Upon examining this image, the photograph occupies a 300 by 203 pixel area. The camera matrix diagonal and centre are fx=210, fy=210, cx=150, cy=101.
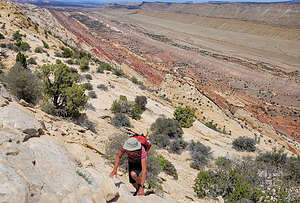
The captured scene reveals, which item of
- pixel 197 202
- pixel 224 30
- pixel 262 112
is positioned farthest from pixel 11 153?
pixel 224 30

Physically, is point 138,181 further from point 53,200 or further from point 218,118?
point 218,118

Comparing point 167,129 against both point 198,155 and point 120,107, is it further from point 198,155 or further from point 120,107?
point 120,107

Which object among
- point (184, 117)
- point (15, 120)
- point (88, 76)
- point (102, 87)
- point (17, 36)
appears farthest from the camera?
point (17, 36)

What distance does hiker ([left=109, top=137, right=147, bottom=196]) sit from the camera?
4.16m

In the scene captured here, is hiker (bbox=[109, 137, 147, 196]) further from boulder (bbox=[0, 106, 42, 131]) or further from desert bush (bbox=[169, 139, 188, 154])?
desert bush (bbox=[169, 139, 188, 154])

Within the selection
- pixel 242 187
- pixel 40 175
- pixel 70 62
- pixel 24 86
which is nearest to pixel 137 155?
pixel 40 175

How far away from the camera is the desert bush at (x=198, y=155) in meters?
11.5

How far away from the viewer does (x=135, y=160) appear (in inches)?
178

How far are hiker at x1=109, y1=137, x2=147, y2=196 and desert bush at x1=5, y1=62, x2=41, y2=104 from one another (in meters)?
7.54

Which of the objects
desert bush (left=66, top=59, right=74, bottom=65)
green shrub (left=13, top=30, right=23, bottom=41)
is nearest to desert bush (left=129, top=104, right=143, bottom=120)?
desert bush (left=66, top=59, right=74, bottom=65)

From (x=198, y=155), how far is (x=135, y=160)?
326 inches

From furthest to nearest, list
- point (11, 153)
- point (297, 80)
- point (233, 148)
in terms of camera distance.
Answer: point (297, 80) → point (233, 148) → point (11, 153)

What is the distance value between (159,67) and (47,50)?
23076 millimetres

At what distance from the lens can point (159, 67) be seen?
140 feet
